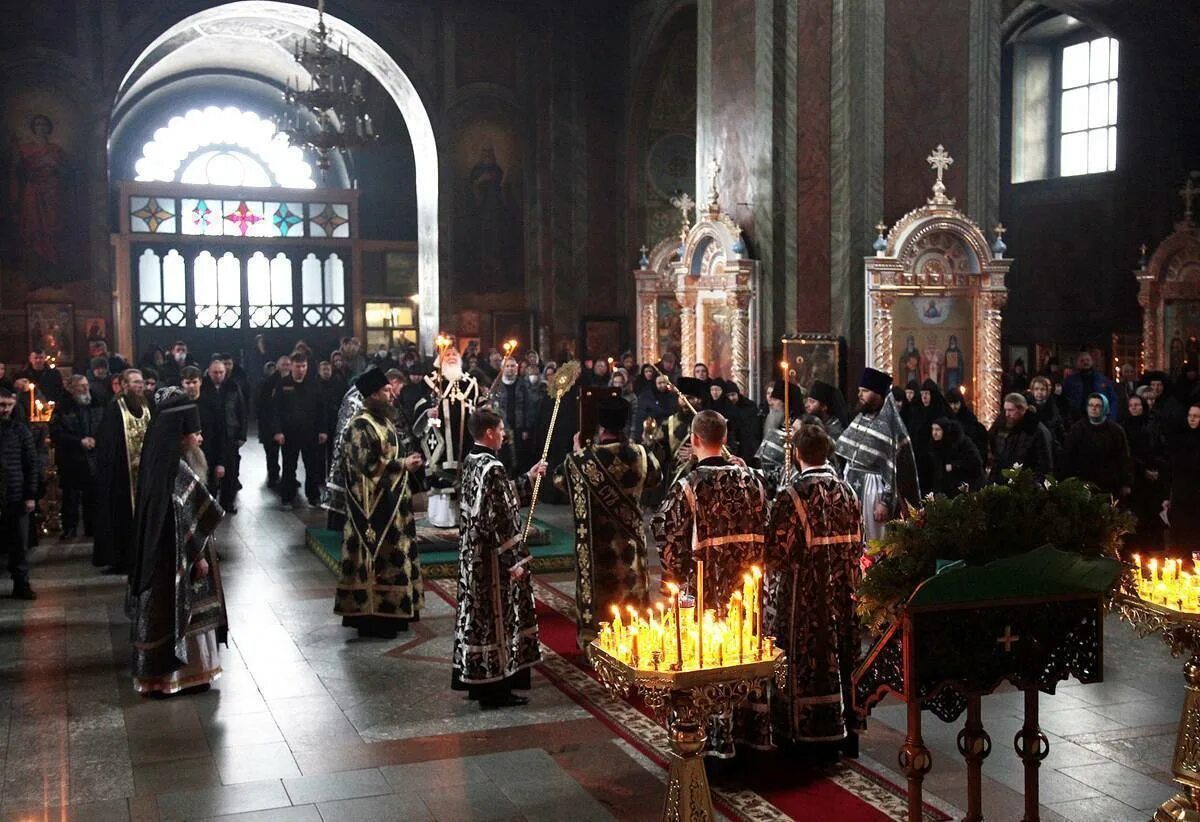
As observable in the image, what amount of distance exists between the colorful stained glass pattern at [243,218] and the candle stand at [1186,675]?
25720 mm

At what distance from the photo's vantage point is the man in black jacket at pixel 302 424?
48.4 ft

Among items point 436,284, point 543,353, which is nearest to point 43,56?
point 436,284

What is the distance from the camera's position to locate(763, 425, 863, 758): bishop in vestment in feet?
20.6

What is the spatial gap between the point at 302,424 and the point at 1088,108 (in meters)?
13.9

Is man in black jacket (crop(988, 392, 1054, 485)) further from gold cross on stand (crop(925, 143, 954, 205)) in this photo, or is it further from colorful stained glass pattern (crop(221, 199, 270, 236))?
colorful stained glass pattern (crop(221, 199, 270, 236))

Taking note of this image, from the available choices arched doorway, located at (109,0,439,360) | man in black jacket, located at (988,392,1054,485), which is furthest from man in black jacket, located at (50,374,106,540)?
arched doorway, located at (109,0,439,360)

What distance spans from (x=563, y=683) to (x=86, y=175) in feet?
47.3

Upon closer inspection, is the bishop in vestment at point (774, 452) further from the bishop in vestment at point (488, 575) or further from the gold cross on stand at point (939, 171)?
the gold cross on stand at point (939, 171)

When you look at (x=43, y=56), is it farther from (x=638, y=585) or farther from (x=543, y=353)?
(x=638, y=585)

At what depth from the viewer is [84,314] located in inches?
755

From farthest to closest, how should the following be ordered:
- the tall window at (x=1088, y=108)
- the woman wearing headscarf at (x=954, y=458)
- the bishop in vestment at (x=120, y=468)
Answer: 1. the tall window at (x=1088, y=108)
2. the woman wearing headscarf at (x=954, y=458)
3. the bishop in vestment at (x=120, y=468)

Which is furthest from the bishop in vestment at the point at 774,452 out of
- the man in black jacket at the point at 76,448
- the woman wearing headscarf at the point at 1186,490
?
the man in black jacket at the point at 76,448

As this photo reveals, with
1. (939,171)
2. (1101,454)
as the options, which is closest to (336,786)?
(1101,454)

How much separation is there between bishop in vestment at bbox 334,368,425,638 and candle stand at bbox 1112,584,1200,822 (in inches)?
195
